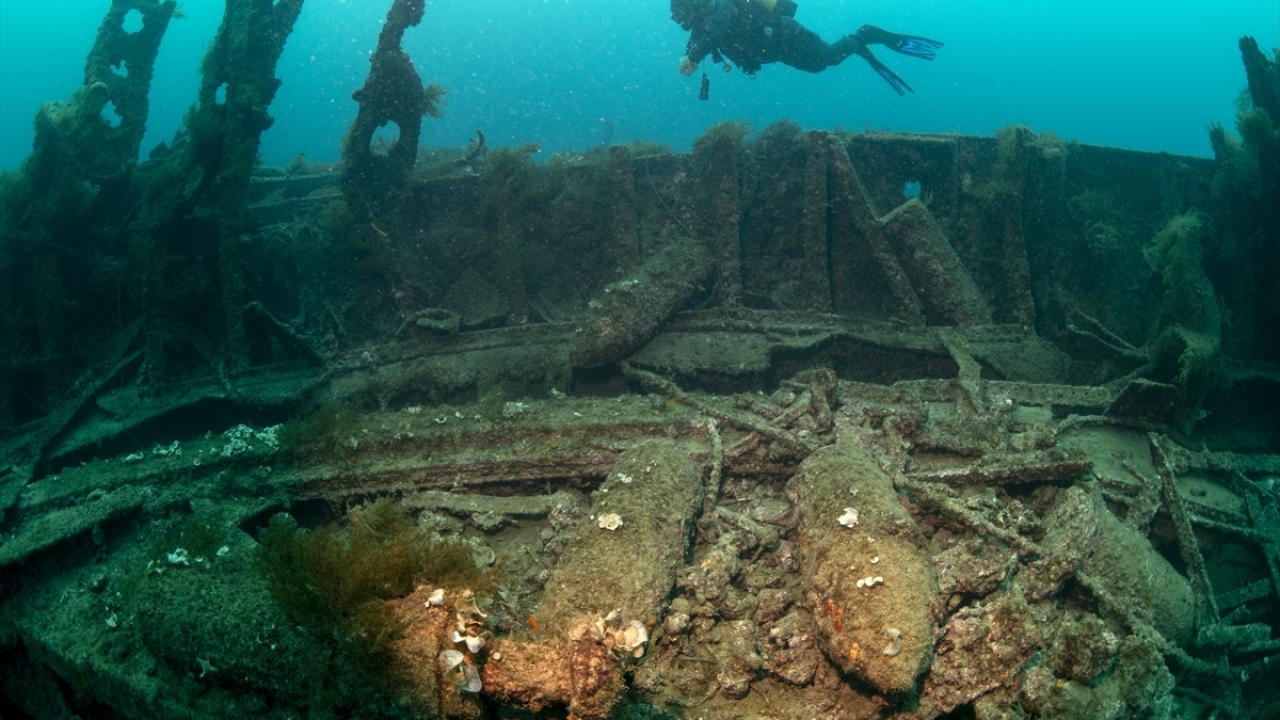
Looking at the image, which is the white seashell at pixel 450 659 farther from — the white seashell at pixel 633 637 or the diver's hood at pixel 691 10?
the diver's hood at pixel 691 10

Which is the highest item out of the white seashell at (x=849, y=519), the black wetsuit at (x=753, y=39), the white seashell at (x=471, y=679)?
the black wetsuit at (x=753, y=39)

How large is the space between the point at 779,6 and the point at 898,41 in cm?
323

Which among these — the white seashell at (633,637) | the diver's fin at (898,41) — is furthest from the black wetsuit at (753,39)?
the white seashell at (633,637)

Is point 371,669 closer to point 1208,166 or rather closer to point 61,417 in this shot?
point 61,417

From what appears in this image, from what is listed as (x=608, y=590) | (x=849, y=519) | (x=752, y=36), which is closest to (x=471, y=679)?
(x=608, y=590)

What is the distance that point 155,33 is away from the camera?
13.2 metres

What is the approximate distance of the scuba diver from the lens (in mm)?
13258

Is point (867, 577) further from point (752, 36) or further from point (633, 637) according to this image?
point (752, 36)

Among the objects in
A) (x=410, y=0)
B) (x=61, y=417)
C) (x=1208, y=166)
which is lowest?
(x=61, y=417)

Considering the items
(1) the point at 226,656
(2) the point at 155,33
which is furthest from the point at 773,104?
(1) the point at 226,656

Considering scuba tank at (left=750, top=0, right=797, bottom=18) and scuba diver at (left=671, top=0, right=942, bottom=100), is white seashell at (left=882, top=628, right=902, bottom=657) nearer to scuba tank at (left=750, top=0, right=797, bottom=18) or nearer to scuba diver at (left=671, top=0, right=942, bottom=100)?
scuba diver at (left=671, top=0, right=942, bottom=100)

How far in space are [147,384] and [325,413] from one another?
161 inches

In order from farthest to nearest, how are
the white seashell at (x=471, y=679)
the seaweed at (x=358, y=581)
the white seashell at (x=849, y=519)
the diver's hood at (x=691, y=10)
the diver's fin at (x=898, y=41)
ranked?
the diver's fin at (x=898, y=41) < the diver's hood at (x=691, y=10) < the white seashell at (x=849, y=519) < the seaweed at (x=358, y=581) < the white seashell at (x=471, y=679)

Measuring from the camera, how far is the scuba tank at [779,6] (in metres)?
13.4
